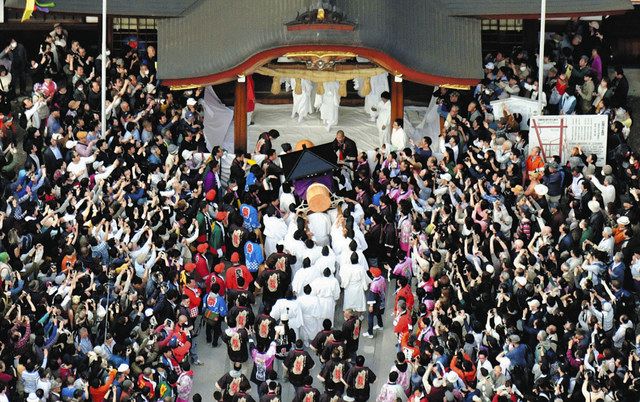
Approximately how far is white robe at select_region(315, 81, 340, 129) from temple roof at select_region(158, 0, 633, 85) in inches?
84.5

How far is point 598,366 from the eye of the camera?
33500 millimetres

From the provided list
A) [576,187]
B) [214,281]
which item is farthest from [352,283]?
[576,187]

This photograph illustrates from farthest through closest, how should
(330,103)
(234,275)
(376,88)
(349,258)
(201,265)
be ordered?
(376,88)
(330,103)
(201,265)
(349,258)
(234,275)

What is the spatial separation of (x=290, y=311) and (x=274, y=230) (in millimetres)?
2397

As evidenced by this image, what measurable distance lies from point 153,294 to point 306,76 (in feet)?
26.0

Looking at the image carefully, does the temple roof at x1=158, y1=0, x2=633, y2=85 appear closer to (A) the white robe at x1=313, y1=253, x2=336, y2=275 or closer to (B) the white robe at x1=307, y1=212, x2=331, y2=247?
(B) the white robe at x1=307, y1=212, x2=331, y2=247

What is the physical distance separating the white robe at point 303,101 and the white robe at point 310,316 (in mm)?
7885

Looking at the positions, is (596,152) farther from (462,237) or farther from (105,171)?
(105,171)

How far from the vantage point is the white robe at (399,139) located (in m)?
40.8

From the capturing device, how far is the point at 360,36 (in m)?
40.0

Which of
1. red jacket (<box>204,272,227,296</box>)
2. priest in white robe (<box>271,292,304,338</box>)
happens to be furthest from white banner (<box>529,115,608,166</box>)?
red jacket (<box>204,272,227,296</box>)

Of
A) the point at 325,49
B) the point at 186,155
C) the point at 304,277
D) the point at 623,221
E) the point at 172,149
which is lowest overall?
the point at 304,277

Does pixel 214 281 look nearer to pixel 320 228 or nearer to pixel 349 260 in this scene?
pixel 349 260

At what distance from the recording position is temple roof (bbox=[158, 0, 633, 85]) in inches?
1583
